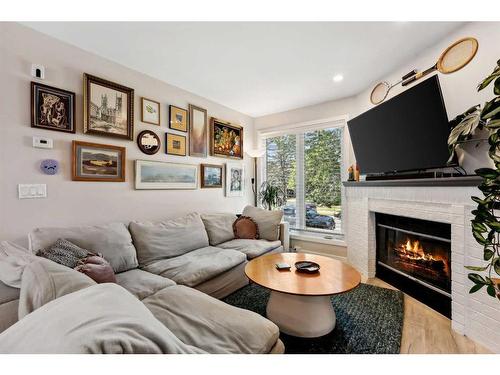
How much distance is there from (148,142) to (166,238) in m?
1.16

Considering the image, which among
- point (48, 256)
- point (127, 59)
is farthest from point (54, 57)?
point (48, 256)

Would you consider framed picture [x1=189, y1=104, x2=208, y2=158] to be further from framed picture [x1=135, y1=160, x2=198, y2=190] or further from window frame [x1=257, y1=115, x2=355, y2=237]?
window frame [x1=257, y1=115, x2=355, y2=237]

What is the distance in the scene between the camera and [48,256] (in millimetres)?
1574

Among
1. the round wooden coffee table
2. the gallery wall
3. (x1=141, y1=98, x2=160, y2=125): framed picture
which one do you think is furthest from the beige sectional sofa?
(x1=141, y1=98, x2=160, y2=125): framed picture

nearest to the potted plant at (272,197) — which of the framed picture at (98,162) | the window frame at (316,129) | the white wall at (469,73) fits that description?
the window frame at (316,129)

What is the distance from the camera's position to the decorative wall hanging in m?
1.93

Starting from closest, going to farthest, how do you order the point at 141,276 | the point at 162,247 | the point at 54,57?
1. the point at 141,276
2. the point at 54,57
3. the point at 162,247

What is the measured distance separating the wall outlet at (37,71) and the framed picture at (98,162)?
1.88 ft

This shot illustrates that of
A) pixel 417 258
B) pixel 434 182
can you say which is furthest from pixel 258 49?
pixel 417 258

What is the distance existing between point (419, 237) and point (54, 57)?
155 inches

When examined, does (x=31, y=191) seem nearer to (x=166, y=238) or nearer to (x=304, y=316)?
(x=166, y=238)

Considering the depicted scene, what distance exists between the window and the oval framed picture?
7.18 feet

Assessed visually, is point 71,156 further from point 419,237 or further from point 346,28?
point 419,237

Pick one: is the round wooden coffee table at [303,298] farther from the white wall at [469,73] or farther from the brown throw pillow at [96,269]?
the white wall at [469,73]
